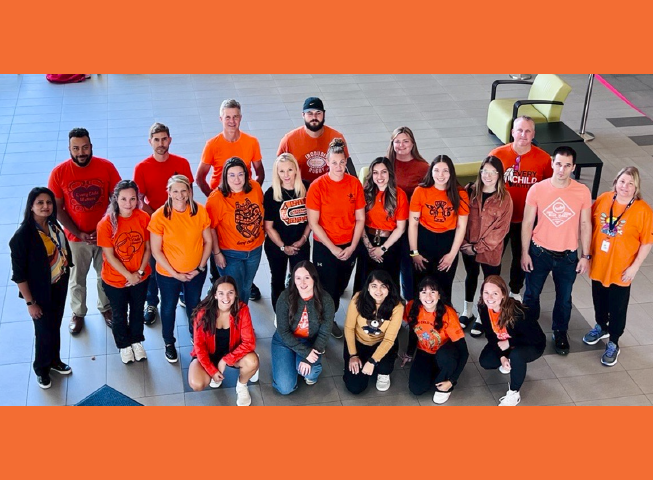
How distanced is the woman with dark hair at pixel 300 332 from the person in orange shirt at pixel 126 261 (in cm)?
102

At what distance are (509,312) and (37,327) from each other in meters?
3.28

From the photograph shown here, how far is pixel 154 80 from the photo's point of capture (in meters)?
11.4

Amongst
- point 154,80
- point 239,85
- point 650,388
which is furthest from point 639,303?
point 154,80

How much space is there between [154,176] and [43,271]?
3.62 ft

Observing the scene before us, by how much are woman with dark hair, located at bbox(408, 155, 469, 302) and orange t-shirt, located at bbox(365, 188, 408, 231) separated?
0.28 ft

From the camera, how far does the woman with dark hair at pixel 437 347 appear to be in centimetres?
512

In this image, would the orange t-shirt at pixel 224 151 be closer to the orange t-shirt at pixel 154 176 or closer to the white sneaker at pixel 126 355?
the orange t-shirt at pixel 154 176

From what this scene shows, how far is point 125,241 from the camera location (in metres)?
5.05

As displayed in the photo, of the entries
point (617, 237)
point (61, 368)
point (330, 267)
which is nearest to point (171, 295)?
point (61, 368)

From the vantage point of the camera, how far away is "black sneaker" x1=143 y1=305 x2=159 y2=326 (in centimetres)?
589

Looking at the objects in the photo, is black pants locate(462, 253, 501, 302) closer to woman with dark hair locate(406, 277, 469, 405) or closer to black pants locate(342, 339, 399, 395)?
woman with dark hair locate(406, 277, 469, 405)

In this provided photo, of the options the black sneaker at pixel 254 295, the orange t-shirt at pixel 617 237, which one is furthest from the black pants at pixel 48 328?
the orange t-shirt at pixel 617 237

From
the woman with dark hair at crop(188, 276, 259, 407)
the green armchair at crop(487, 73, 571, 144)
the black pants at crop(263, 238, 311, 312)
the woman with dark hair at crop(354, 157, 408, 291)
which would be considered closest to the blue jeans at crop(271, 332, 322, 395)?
the woman with dark hair at crop(188, 276, 259, 407)

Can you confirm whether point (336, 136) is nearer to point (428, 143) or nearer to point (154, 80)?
point (428, 143)
